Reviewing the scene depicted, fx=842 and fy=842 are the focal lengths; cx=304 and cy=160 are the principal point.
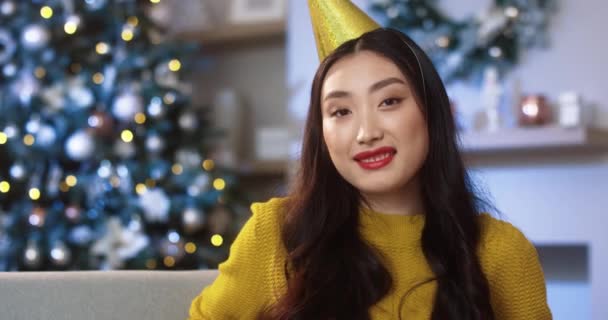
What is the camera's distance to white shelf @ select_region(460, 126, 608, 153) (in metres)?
3.02

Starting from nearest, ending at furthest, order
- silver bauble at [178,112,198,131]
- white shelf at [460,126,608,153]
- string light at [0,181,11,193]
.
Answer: white shelf at [460,126,608,153]
string light at [0,181,11,193]
silver bauble at [178,112,198,131]

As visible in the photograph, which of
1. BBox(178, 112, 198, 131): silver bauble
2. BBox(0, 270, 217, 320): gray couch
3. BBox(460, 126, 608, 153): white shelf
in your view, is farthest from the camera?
BBox(178, 112, 198, 131): silver bauble

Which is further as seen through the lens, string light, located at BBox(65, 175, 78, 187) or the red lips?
string light, located at BBox(65, 175, 78, 187)

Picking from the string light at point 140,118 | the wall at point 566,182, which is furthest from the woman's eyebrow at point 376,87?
the string light at point 140,118

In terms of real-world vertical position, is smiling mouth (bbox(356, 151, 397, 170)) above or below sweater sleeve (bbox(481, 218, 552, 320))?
above

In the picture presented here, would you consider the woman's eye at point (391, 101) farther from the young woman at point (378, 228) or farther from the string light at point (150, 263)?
the string light at point (150, 263)

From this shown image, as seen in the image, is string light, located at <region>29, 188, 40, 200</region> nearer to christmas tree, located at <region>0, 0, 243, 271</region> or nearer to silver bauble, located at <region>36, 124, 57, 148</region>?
christmas tree, located at <region>0, 0, 243, 271</region>

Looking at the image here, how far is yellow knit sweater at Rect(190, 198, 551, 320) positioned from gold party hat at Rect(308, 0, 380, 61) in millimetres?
321

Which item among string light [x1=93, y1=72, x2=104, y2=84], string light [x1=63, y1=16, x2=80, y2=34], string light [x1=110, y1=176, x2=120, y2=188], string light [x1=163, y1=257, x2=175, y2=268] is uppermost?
string light [x1=63, y1=16, x2=80, y2=34]

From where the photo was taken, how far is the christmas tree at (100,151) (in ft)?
10.8

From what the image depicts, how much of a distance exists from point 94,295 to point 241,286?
22 cm

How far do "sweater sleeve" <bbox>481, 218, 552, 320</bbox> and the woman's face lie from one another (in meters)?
0.19

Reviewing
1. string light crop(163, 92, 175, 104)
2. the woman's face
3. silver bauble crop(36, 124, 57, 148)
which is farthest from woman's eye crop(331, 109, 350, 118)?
silver bauble crop(36, 124, 57, 148)

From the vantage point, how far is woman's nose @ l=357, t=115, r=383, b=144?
1.26 meters
